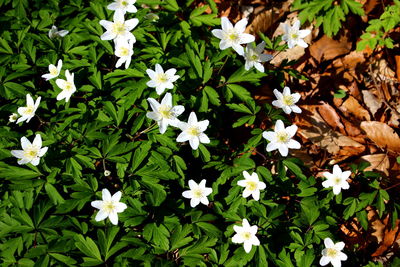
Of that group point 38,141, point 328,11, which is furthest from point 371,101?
point 38,141

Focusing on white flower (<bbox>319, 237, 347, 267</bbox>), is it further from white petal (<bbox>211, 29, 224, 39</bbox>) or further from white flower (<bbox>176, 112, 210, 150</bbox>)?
white petal (<bbox>211, 29, 224, 39</bbox>)

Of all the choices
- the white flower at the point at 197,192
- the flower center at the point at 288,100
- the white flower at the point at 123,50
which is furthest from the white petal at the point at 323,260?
the white flower at the point at 123,50

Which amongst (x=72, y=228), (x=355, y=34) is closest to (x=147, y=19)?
(x=72, y=228)

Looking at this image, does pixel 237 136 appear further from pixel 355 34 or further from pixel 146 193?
pixel 355 34

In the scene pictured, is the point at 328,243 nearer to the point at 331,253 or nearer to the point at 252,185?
the point at 331,253

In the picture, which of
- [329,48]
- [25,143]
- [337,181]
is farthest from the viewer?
[329,48]

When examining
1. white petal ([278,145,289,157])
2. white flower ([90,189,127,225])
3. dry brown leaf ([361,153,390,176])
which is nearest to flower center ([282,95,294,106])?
white petal ([278,145,289,157])

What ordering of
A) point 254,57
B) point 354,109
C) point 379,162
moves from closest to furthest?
point 254,57
point 379,162
point 354,109
